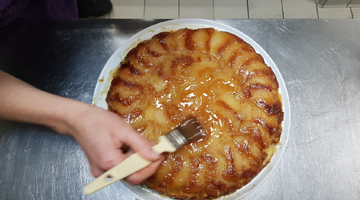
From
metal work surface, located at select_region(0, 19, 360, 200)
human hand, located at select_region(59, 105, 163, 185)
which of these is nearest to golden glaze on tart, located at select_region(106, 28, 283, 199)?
metal work surface, located at select_region(0, 19, 360, 200)

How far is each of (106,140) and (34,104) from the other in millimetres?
452

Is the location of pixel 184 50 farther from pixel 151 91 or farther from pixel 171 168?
pixel 171 168

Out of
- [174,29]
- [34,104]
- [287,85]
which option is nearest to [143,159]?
[34,104]

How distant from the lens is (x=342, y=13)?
11.6 ft

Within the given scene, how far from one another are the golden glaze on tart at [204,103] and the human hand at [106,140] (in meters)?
0.43

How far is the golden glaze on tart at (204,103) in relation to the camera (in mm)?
1734

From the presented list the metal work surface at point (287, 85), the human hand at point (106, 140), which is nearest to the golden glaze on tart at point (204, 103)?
the metal work surface at point (287, 85)

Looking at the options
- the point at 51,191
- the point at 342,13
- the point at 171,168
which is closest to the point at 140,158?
the point at 171,168

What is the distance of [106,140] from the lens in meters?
1.29

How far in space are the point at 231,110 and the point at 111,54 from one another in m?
1.10

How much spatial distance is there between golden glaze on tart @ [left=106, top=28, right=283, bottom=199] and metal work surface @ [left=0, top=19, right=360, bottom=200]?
323 mm

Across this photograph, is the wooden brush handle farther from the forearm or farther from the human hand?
the forearm

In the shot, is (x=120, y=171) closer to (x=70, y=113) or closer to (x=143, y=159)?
(x=143, y=159)

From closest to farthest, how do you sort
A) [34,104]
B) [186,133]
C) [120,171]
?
[120,171] → [34,104] → [186,133]
